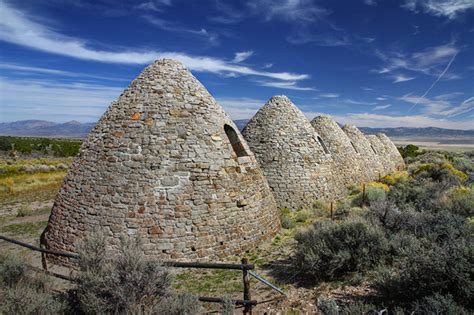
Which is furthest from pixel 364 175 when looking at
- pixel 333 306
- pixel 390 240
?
pixel 333 306

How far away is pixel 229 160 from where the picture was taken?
8055mm

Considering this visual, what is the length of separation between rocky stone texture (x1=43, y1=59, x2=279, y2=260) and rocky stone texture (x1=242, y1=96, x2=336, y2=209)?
15.9ft

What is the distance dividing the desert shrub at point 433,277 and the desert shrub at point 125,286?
3.15 m

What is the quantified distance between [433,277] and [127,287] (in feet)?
15.1

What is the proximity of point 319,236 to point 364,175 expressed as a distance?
46.9ft

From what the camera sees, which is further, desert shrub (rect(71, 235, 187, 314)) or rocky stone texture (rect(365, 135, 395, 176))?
rocky stone texture (rect(365, 135, 395, 176))

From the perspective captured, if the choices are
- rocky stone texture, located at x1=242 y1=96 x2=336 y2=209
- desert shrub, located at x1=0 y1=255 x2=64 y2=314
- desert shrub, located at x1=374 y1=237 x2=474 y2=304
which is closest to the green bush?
rocky stone texture, located at x1=242 y1=96 x2=336 y2=209

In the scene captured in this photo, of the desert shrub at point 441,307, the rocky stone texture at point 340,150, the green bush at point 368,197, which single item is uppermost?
the rocky stone texture at point 340,150

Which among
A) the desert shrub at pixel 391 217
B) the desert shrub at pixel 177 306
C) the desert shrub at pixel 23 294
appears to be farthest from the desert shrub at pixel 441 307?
the desert shrub at pixel 23 294

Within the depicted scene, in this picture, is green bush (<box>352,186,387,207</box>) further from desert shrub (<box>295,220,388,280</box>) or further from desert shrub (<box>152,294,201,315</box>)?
desert shrub (<box>152,294,201,315</box>)

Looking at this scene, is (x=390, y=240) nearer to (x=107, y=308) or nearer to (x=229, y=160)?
(x=229, y=160)

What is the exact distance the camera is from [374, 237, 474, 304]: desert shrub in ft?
14.0

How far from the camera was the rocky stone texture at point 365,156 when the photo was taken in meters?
20.7

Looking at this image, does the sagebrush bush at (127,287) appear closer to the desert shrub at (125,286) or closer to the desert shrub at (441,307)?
the desert shrub at (125,286)
